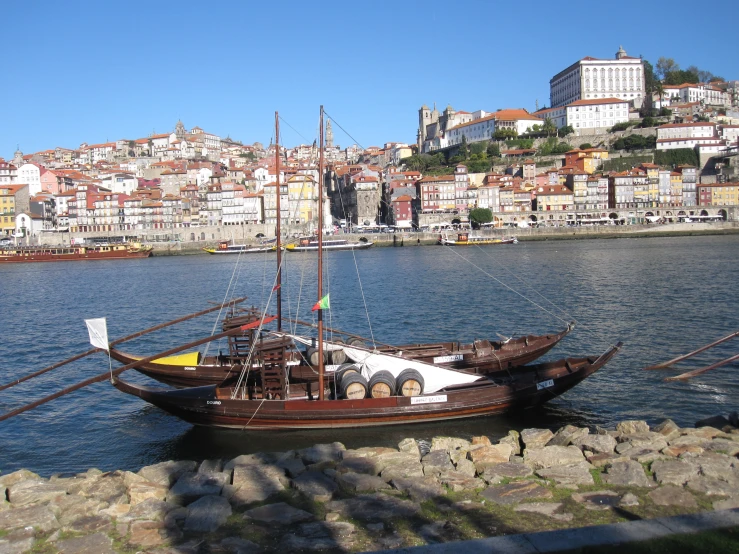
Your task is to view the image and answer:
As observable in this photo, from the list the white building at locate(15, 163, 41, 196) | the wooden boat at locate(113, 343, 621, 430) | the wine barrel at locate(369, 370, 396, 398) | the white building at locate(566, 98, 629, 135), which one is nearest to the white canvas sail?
the wooden boat at locate(113, 343, 621, 430)

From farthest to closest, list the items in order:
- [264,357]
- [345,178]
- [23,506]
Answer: [345,178], [264,357], [23,506]

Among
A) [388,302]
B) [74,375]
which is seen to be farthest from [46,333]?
[388,302]

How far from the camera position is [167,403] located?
1379 centimetres

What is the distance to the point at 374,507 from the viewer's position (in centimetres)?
771

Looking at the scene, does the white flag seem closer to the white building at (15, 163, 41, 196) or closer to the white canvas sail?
the white canvas sail

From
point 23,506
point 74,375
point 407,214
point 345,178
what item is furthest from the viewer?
point 345,178

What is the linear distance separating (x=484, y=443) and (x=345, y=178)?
99.8m

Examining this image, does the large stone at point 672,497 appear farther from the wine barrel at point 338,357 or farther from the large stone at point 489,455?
the wine barrel at point 338,357

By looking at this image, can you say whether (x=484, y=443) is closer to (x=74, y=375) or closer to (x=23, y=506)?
(x=23, y=506)

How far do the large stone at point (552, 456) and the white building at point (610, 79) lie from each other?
373ft

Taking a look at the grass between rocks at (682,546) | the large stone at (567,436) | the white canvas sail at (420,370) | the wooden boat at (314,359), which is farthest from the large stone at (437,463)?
the wooden boat at (314,359)

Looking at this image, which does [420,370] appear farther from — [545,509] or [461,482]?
[545,509]

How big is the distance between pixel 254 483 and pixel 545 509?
3.73 metres

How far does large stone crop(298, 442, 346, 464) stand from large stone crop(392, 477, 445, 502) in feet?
5.26
